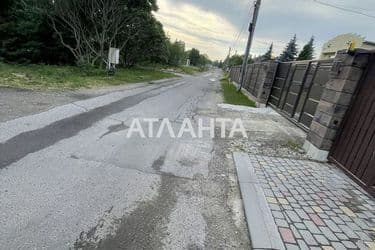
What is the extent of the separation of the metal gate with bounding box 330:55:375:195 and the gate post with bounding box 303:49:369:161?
121mm

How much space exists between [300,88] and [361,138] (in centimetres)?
446

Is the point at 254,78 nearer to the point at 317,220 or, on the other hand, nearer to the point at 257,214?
the point at 317,220

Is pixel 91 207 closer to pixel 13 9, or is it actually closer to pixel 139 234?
pixel 139 234

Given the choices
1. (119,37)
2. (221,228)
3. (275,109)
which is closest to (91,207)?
(221,228)

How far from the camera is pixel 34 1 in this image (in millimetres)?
16125

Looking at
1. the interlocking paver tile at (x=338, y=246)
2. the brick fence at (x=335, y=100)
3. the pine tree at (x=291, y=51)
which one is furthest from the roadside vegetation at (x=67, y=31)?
the pine tree at (x=291, y=51)

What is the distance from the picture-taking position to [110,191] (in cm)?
286

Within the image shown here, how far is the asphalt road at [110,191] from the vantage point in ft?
7.11

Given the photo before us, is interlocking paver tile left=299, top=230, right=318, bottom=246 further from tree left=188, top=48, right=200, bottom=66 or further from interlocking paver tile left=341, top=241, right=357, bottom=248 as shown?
tree left=188, top=48, right=200, bottom=66

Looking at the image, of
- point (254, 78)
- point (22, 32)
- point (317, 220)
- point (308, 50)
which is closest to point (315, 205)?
point (317, 220)

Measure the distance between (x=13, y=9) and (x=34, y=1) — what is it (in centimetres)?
351

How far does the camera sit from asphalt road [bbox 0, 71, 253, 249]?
217 cm

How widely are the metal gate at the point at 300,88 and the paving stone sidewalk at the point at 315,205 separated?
10.5 feet

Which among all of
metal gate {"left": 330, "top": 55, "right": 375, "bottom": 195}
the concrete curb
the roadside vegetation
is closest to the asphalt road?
the concrete curb
